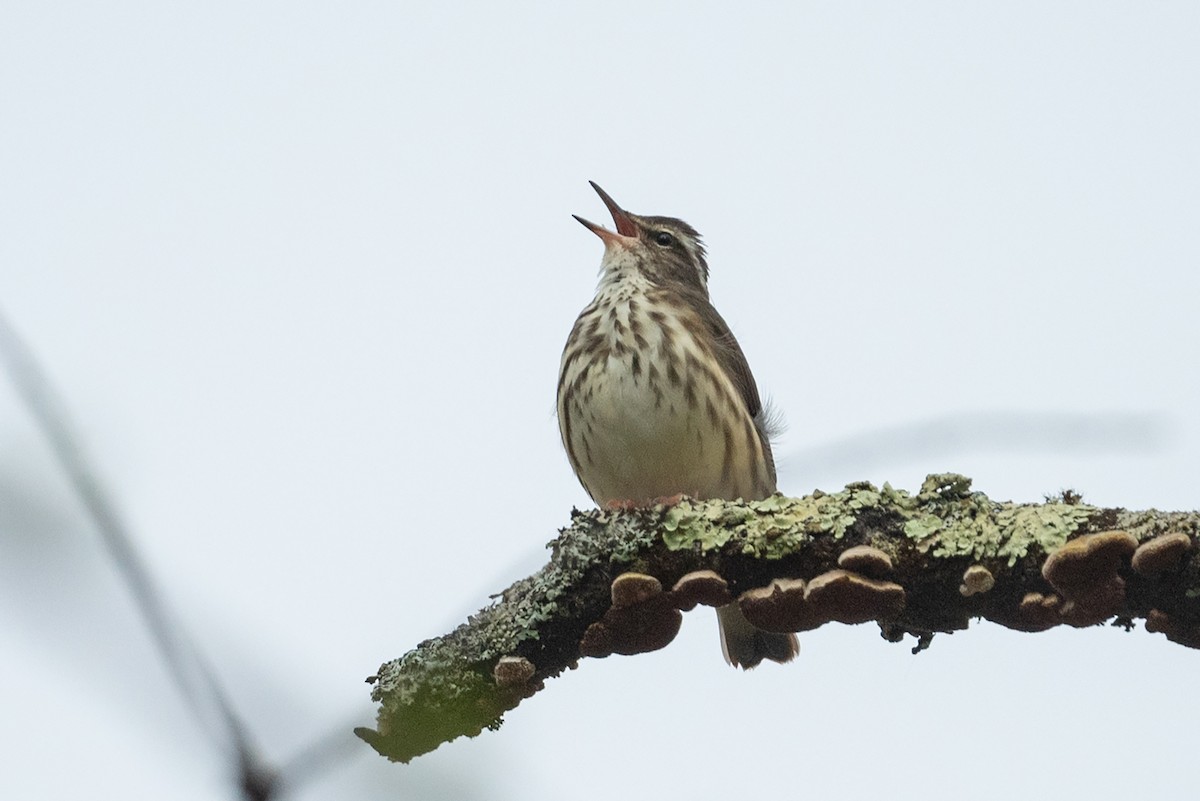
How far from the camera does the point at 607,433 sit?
Answer: 5.48 metres

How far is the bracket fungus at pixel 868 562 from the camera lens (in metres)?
3.04

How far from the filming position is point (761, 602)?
319 cm

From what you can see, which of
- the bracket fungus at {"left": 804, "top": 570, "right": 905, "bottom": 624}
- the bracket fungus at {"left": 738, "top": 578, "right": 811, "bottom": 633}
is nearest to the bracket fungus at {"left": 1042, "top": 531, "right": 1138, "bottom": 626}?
the bracket fungus at {"left": 804, "top": 570, "right": 905, "bottom": 624}

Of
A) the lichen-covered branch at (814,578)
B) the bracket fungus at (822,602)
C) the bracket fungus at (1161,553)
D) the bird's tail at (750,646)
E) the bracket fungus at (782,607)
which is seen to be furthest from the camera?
the bird's tail at (750,646)

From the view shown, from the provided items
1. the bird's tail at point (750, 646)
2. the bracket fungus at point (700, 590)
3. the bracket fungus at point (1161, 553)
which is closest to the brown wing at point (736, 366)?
the bird's tail at point (750, 646)

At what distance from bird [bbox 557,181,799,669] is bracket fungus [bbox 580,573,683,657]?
1809 mm

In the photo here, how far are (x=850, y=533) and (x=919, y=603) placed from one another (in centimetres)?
24

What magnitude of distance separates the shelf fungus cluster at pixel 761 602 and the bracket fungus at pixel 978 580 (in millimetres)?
162

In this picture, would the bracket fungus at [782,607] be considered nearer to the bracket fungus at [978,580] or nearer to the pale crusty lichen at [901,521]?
the pale crusty lichen at [901,521]

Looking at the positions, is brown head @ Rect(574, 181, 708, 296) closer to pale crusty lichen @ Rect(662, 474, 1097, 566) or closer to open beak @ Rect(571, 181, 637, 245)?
open beak @ Rect(571, 181, 637, 245)

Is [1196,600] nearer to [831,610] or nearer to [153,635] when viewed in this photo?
[831,610]

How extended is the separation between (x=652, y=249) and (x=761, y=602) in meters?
3.97

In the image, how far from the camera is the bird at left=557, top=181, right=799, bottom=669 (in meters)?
5.41

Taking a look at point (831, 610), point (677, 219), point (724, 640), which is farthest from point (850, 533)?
point (677, 219)
